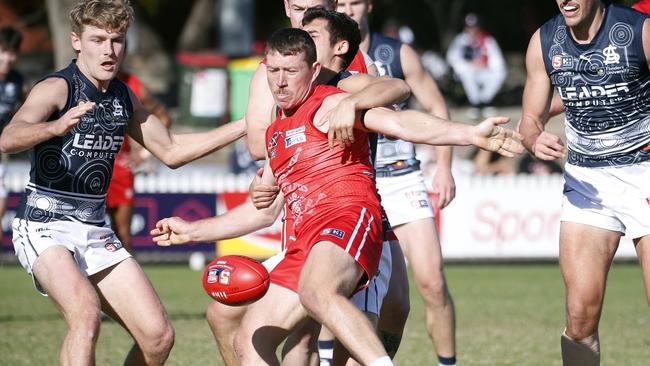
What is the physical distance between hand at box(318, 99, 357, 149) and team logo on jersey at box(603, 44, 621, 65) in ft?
5.61

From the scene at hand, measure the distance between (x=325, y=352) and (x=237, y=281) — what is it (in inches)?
83.5

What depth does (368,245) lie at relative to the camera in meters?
5.48

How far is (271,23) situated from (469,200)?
1811cm

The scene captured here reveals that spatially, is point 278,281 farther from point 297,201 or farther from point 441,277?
point 441,277

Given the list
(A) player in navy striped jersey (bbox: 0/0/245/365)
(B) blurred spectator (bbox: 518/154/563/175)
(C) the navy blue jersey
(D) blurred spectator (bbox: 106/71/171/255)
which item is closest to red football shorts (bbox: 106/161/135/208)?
(D) blurred spectator (bbox: 106/71/171/255)

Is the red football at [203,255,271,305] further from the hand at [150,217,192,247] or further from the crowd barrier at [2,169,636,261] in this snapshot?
the crowd barrier at [2,169,636,261]

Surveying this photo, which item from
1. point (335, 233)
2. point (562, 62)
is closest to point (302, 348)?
point (335, 233)

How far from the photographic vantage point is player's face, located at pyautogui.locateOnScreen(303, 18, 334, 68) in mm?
6078

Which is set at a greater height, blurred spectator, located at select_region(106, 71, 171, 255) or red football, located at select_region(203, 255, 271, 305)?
red football, located at select_region(203, 255, 271, 305)

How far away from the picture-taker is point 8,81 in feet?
38.9

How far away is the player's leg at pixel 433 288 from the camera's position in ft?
24.3

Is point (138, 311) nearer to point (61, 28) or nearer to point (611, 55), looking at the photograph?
point (611, 55)

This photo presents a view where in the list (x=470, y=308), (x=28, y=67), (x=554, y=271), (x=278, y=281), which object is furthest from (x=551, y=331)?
(x=28, y=67)

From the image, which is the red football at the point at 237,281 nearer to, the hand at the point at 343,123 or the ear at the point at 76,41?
the hand at the point at 343,123
